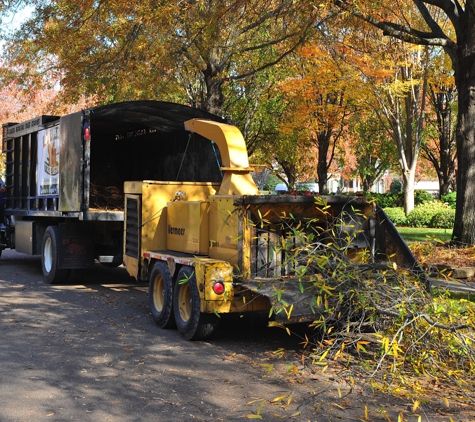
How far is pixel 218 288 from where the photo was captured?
26.0 ft

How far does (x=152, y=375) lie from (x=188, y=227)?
3.01 metres

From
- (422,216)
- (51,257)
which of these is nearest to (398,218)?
(422,216)

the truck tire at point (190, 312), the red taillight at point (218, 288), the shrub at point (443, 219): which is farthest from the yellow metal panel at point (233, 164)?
the shrub at point (443, 219)

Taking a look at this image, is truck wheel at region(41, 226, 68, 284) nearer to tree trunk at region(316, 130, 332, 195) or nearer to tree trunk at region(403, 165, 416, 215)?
tree trunk at region(403, 165, 416, 215)

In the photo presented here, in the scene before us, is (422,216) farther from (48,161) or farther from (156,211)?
(156,211)

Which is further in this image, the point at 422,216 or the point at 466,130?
the point at 422,216

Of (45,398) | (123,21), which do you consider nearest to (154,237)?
(45,398)

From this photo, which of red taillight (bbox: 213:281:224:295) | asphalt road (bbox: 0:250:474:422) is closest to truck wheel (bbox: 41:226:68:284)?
asphalt road (bbox: 0:250:474:422)

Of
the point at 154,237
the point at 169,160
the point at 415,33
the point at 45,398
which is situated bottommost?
the point at 45,398

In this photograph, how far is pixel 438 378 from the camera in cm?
650

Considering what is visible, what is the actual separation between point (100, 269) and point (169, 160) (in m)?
3.98

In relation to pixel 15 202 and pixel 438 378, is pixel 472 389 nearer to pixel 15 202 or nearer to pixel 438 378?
pixel 438 378

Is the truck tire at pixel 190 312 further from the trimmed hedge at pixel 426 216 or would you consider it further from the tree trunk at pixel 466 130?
the trimmed hedge at pixel 426 216

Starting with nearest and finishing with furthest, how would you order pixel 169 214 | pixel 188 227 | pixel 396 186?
pixel 188 227
pixel 169 214
pixel 396 186
